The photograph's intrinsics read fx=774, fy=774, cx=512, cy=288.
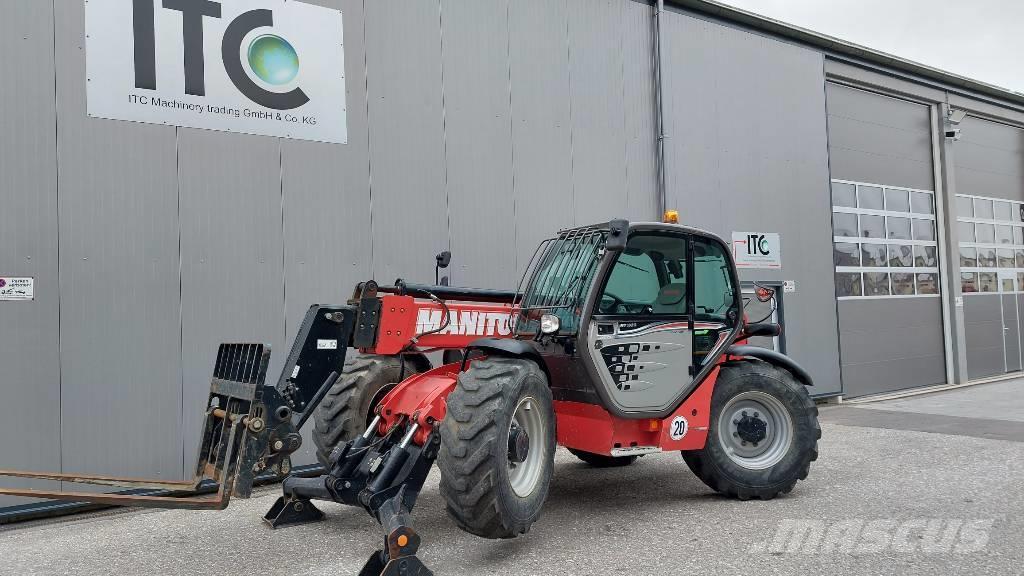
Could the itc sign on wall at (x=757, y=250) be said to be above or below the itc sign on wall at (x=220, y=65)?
below

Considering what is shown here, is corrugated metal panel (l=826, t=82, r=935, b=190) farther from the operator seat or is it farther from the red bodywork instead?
the red bodywork

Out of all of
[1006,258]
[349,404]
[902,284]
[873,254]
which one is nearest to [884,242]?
[873,254]

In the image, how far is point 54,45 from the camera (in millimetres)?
6898

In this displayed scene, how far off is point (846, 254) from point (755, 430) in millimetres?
8568

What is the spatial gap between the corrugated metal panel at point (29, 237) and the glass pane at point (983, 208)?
57.9ft

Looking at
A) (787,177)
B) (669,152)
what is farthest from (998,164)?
(669,152)

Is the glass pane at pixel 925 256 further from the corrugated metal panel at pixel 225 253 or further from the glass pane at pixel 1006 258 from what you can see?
the corrugated metal panel at pixel 225 253

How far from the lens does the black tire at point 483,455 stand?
4645mm

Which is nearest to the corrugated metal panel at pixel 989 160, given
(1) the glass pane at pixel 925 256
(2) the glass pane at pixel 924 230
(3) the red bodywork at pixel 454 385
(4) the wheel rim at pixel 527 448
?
(2) the glass pane at pixel 924 230

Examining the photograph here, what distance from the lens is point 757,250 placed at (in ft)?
40.4

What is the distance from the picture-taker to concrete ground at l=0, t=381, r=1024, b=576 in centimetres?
478

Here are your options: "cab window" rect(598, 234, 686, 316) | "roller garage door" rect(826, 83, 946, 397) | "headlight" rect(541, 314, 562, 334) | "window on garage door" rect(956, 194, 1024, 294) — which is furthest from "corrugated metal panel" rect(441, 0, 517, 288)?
"window on garage door" rect(956, 194, 1024, 294)

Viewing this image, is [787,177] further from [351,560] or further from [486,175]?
[351,560]

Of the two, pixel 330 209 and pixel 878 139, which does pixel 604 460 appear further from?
pixel 878 139
